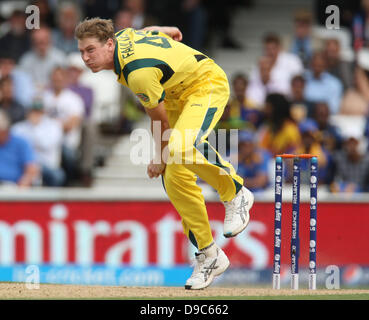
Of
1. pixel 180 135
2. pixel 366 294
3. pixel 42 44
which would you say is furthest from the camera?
pixel 42 44

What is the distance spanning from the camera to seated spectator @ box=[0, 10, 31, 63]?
555 inches

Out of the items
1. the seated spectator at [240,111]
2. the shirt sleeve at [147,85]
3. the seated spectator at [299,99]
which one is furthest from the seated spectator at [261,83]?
the shirt sleeve at [147,85]

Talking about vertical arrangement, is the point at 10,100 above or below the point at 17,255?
above

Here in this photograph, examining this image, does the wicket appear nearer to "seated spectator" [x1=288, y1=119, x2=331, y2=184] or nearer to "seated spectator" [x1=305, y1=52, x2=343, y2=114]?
"seated spectator" [x1=288, y1=119, x2=331, y2=184]

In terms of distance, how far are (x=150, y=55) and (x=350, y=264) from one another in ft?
17.2

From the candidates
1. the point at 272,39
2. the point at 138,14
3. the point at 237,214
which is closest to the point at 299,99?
the point at 272,39

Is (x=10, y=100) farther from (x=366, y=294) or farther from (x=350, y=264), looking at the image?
(x=366, y=294)

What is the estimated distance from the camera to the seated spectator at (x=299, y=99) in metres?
13.0

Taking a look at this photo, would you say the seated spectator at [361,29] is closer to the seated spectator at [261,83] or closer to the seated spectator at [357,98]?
the seated spectator at [357,98]

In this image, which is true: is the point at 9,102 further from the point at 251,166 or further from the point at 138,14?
the point at 251,166

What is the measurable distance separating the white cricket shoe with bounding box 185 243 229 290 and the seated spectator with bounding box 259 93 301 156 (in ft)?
14.5

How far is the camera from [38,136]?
12.4 metres

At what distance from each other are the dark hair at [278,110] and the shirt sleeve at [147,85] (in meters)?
5.42
